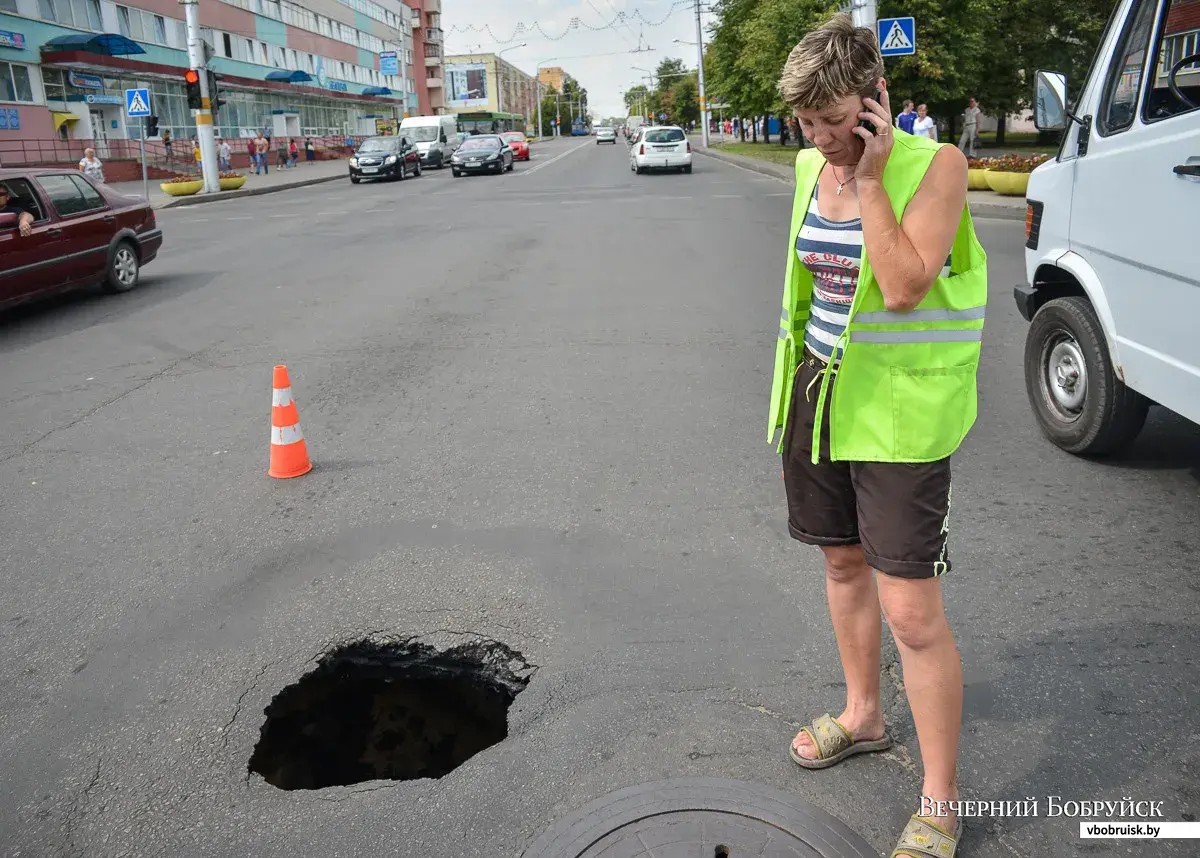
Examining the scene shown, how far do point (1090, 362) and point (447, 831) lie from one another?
3.83 m

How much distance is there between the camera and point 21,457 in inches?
224

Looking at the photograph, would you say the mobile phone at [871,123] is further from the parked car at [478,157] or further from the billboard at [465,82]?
the billboard at [465,82]

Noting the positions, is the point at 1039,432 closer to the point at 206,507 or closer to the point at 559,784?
the point at 559,784

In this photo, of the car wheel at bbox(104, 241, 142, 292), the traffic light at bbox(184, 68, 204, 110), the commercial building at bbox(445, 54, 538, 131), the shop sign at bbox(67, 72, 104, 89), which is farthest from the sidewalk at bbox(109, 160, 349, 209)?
the commercial building at bbox(445, 54, 538, 131)

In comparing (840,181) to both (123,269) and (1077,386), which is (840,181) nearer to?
(1077,386)

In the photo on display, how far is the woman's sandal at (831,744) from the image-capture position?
2701mm

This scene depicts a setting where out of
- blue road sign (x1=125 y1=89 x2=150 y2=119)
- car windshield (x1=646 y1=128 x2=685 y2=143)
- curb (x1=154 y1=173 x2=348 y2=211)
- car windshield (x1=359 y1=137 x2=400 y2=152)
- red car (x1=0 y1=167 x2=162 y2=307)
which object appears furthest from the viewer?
car windshield (x1=359 y1=137 x2=400 y2=152)

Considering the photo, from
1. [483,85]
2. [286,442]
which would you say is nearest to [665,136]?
[286,442]

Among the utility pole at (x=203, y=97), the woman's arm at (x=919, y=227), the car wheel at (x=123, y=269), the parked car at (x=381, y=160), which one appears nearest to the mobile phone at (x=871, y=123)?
the woman's arm at (x=919, y=227)

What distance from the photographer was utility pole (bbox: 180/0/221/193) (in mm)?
27703

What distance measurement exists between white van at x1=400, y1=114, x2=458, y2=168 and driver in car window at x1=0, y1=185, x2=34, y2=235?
3389 cm

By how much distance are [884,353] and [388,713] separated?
7.04ft

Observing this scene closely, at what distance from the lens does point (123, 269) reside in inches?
456

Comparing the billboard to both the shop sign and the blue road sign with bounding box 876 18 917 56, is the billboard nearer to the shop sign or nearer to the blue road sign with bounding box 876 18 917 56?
the shop sign
